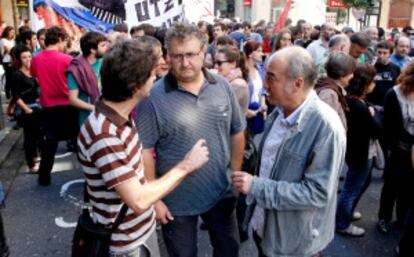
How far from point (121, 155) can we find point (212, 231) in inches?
46.1

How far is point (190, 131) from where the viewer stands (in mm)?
2359

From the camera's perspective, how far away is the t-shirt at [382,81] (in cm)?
524

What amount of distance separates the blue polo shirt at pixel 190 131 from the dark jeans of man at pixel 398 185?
1.92m

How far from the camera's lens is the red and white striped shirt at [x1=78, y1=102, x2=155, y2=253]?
1.71 meters

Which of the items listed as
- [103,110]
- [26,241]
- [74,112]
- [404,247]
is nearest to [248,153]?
[404,247]

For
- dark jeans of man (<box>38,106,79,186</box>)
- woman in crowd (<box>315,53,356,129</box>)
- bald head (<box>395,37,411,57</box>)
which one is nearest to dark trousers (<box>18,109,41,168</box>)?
dark jeans of man (<box>38,106,79,186</box>)

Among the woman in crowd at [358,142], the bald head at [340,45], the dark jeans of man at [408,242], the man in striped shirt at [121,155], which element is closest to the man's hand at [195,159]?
the man in striped shirt at [121,155]

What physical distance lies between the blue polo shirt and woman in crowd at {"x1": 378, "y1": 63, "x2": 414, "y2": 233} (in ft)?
5.76

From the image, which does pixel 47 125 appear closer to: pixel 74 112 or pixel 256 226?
pixel 74 112

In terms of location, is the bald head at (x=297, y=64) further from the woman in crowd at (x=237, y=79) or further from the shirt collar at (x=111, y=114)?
the woman in crowd at (x=237, y=79)

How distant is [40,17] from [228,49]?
3.81 meters

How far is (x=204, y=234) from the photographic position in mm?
3859

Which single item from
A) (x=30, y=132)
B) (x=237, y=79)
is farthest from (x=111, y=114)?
(x=30, y=132)

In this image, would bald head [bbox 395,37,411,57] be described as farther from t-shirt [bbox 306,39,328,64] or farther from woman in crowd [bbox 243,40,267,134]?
woman in crowd [bbox 243,40,267,134]
